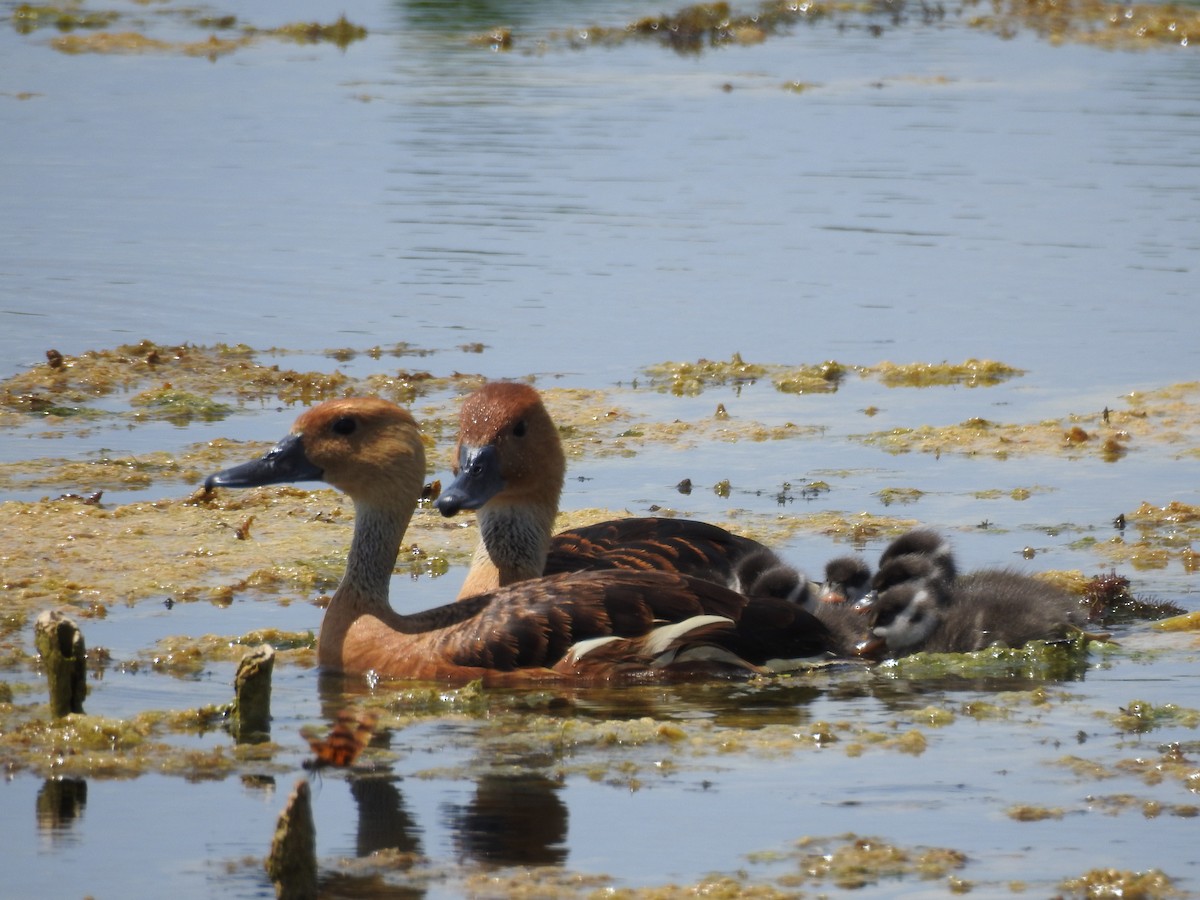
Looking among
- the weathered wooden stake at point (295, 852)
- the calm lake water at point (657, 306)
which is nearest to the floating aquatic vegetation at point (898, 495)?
the calm lake water at point (657, 306)

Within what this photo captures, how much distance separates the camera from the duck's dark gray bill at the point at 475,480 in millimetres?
8797

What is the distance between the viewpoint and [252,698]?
287 inches

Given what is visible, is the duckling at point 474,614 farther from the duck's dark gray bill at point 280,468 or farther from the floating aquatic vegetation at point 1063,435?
the floating aquatic vegetation at point 1063,435

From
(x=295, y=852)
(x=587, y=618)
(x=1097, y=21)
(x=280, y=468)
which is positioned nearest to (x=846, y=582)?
(x=587, y=618)

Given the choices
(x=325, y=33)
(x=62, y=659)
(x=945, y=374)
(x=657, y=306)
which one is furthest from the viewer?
(x=325, y=33)

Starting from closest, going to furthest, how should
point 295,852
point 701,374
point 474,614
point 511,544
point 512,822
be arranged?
point 295,852 → point 512,822 → point 474,614 → point 511,544 → point 701,374

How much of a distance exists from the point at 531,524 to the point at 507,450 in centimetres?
36

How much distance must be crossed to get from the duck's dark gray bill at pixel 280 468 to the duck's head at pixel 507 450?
596mm

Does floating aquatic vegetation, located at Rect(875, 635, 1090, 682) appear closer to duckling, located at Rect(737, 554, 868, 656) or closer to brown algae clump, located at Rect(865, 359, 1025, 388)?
duckling, located at Rect(737, 554, 868, 656)

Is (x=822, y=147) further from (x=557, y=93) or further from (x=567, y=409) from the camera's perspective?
(x=567, y=409)

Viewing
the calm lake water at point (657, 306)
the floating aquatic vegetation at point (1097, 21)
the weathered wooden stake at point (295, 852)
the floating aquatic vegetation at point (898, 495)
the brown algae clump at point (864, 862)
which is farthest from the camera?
the floating aquatic vegetation at point (1097, 21)

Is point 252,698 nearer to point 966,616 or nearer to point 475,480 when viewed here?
point 475,480

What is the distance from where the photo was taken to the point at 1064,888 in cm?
579

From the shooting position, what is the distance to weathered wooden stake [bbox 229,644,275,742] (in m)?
7.11
